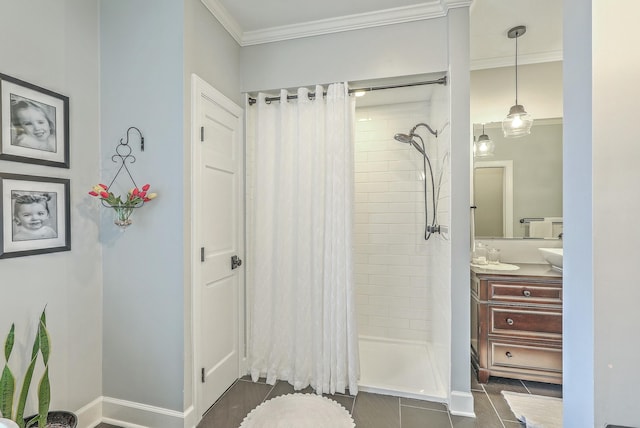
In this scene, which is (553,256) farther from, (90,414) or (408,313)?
(90,414)

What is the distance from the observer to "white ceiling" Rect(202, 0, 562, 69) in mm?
2062

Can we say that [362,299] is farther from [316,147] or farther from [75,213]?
[75,213]

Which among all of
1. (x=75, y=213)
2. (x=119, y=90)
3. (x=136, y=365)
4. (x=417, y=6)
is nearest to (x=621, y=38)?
(x=417, y=6)

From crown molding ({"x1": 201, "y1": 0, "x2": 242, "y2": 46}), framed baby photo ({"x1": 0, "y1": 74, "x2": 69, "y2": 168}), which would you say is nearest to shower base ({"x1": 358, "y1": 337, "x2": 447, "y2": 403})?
framed baby photo ({"x1": 0, "y1": 74, "x2": 69, "y2": 168})

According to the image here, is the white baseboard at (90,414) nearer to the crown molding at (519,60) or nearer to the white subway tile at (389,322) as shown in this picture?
the white subway tile at (389,322)

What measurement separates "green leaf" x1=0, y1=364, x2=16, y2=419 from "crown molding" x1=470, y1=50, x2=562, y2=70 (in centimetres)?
375

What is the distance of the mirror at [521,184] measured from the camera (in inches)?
106

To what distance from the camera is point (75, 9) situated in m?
1.77

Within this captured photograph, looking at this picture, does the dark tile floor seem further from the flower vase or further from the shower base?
the flower vase

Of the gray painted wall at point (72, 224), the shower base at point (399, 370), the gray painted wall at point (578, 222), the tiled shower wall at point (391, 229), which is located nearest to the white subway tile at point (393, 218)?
the tiled shower wall at point (391, 229)

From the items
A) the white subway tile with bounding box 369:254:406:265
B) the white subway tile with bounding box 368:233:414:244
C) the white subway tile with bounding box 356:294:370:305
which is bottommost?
the white subway tile with bounding box 356:294:370:305

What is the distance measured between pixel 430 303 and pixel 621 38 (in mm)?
2613

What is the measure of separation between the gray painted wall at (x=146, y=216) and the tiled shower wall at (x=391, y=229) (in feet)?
5.85

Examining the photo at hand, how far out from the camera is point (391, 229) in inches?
122
